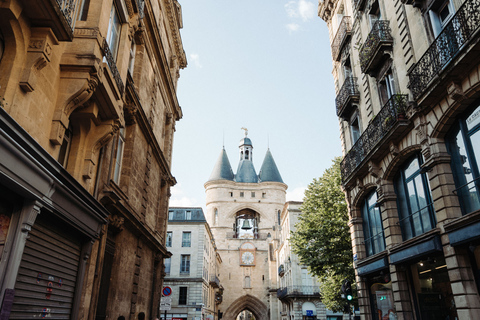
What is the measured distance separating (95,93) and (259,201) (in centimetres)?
6376

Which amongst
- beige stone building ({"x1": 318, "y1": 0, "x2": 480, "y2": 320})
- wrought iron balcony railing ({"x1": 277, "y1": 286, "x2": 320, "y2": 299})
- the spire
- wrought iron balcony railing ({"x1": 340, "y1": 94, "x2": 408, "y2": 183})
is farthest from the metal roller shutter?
the spire

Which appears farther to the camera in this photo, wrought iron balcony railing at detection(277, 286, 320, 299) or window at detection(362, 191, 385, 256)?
wrought iron balcony railing at detection(277, 286, 320, 299)

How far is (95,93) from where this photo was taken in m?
7.58

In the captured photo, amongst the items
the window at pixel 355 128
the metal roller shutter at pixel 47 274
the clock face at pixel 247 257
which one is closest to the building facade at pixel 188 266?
the clock face at pixel 247 257

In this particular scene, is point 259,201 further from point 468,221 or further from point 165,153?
point 468,221

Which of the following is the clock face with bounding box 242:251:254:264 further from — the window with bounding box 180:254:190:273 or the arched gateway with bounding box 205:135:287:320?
the window with bounding box 180:254:190:273

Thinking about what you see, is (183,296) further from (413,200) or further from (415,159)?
(415,159)

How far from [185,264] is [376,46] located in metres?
32.9

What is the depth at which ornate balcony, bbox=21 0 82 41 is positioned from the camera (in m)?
5.33

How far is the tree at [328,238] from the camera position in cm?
1914

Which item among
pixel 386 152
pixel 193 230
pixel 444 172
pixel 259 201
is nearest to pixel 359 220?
pixel 386 152

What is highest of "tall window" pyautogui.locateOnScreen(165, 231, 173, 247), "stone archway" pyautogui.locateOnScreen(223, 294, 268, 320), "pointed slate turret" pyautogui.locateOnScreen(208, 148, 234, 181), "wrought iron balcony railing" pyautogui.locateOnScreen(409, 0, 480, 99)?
"pointed slate turret" pyautogui.locateOnScreen(208, 148, 234, 181)

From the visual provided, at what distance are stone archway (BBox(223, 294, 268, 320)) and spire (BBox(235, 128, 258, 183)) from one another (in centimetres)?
2693

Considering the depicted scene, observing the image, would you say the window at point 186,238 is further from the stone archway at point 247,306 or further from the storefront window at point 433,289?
the storefront window at point 433,289
